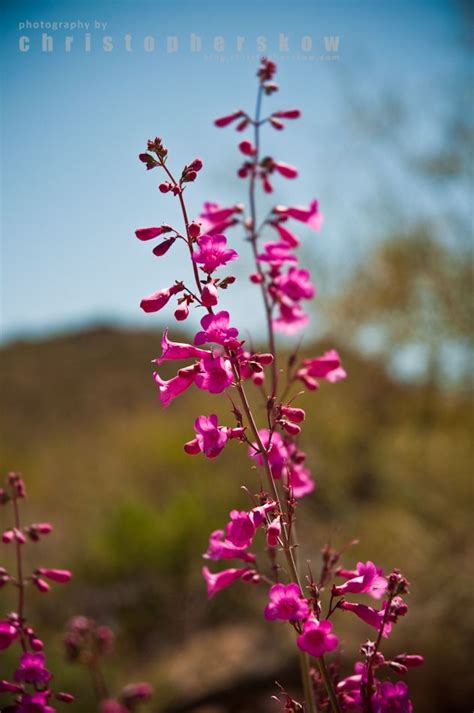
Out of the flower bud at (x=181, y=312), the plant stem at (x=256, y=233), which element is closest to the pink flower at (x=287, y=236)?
the plant stem at (x=256, y=233)

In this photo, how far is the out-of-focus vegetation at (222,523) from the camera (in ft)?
14.4

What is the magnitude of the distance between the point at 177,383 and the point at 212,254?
0.22 meters

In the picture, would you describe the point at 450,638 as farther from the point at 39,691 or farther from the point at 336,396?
the point at 336,396

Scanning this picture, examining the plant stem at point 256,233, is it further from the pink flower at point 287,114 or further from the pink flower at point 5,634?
the pink flower at point 5,634

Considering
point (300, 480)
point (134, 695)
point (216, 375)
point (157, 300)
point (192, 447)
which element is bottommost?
point (134, 695)

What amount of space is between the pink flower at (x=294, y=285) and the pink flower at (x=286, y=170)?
0.86 feet

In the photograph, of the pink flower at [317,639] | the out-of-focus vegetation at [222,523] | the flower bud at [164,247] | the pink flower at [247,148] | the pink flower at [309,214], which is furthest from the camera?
the out-of-focus vegetation at [222,523]

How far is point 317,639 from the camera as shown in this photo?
0.87 m

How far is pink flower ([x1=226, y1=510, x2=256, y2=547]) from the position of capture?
0.95 m

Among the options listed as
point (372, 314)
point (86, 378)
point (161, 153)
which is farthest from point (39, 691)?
point (86, 378)

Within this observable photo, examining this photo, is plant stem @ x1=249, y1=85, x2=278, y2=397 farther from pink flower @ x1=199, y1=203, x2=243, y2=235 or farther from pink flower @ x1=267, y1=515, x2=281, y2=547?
pink flower @ x1=267, y1=515, x2=281, y2=547

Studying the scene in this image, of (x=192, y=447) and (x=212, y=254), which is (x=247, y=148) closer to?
(x=212, y=254)

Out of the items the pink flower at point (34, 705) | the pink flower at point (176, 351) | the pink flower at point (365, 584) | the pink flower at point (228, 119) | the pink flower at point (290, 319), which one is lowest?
the pink flower at point (34, 705)

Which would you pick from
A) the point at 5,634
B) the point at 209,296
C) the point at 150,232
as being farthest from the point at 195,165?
the point at 5,634
